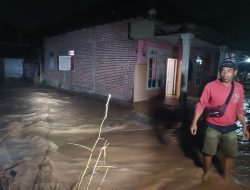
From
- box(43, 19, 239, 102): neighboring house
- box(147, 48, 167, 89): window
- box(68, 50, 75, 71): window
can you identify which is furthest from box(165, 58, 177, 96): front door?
box(68, 50, 75, 71): window

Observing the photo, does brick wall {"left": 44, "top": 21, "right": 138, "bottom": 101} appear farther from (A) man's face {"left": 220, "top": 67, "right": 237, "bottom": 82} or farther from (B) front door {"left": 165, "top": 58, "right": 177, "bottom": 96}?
(A) man's face {"left": 220, "top": 67, "right": 237, "bottom": 82}

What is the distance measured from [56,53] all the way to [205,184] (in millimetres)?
17212

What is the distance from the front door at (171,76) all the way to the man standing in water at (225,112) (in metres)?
10.9

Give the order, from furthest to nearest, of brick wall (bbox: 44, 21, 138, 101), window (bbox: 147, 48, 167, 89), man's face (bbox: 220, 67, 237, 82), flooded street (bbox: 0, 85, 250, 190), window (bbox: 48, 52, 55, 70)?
window (bbox: 48, 52, 55, 70), window (bbox: 147, 48, 167, 89), brick wall (bbox: 44, 21, 138, 101), flooded street (bbox: 0, 85, 250, 190), man's face (bbox: 220, 67, 237, 82)

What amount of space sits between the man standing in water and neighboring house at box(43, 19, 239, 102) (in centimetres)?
660

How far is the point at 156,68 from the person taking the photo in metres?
13.5

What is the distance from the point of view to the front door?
14.9 m

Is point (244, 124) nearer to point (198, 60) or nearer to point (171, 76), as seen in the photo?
point (171, 76)

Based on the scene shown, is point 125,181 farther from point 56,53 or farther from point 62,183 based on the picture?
point 56,53

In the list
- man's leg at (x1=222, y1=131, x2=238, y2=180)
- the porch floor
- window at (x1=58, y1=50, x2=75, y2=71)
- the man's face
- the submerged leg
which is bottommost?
the porch floor

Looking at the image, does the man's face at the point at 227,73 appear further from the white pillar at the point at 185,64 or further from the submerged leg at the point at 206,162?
the white pillar at the point at 185,64

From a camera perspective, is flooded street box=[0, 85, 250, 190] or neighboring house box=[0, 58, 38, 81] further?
neighboring house box=[0, 58, 38, 81]

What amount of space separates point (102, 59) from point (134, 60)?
2589mm

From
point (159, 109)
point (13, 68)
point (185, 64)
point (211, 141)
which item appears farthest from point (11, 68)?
point (211, 141)
